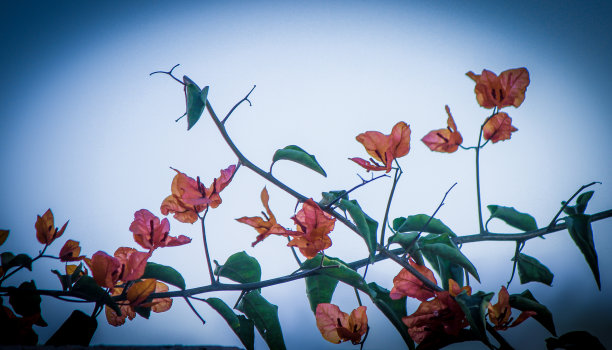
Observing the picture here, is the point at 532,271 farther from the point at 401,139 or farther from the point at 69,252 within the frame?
the point at 69,252

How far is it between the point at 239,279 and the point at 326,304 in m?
0.09

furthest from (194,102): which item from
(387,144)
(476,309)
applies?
(476,309)

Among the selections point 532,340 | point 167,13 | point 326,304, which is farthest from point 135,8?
point 532,340

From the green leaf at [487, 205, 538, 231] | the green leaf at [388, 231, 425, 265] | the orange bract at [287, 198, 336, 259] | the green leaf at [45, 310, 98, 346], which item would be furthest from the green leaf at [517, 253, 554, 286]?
the green leaf at [45, 310, 98, 346]

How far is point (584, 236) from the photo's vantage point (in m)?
0.38

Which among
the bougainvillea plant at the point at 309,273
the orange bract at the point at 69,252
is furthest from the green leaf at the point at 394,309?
the orange bract at the point at 69,252

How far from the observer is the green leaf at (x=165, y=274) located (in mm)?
392

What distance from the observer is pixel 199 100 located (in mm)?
362

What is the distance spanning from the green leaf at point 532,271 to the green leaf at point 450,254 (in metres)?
0.13

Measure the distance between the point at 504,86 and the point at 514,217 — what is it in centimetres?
15

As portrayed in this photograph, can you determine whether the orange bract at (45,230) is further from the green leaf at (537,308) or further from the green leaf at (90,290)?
the green leaf at (537,308)

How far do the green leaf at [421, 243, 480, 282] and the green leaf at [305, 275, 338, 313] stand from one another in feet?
0.34

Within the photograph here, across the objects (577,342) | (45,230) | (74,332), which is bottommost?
(577,342)

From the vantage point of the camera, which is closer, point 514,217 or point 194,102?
point 194,102
